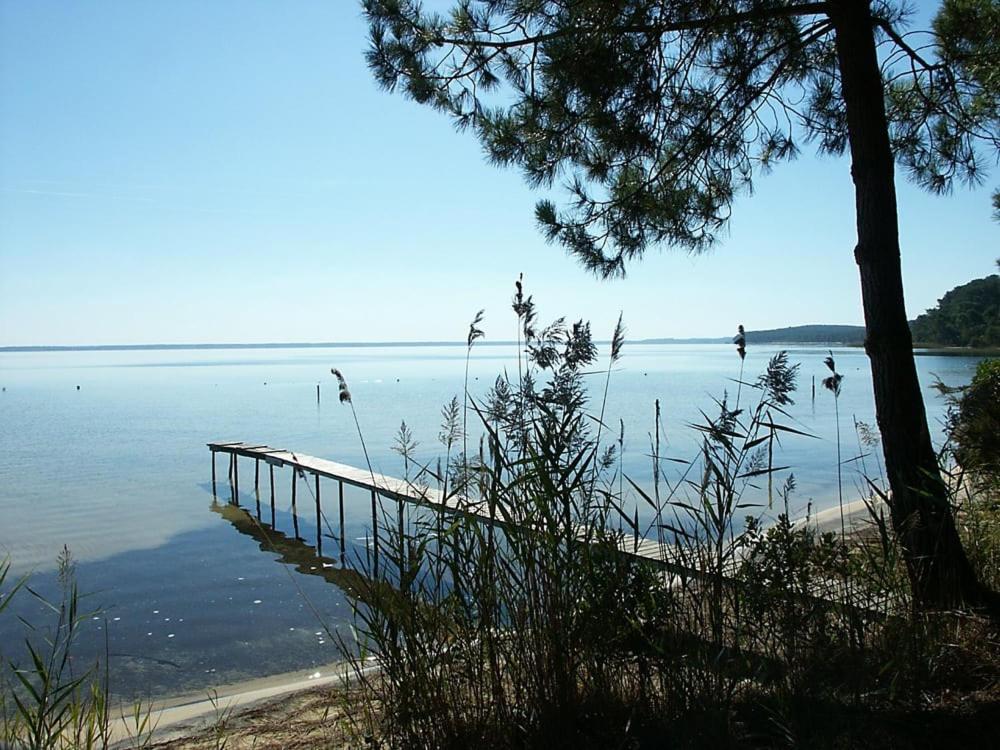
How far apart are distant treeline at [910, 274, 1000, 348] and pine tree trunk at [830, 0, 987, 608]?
23692mm

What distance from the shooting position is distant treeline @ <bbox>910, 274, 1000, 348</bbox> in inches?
1131

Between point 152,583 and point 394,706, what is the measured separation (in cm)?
835

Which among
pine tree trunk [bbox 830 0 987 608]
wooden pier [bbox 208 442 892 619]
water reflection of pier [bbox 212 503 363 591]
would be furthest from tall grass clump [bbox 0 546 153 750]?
pine tree trunk [bbox 830 0 987 608]

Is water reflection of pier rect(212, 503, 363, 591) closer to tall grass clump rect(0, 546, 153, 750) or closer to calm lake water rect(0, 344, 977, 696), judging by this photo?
calm lake water rect(0, 344, 977, 696)

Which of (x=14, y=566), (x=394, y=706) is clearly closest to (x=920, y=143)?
(x=394, y=706)

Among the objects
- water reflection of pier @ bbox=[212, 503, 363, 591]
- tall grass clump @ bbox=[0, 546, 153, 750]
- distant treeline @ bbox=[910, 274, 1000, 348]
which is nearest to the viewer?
tall grass clump @ bbox=[0, 546, 153, 750]

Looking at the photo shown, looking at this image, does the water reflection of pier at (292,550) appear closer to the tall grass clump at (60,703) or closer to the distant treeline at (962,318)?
the tall grass clump at (60,703)

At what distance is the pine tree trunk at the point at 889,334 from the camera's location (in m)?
3.56

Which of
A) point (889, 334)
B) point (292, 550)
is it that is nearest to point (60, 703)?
point (889, 334)

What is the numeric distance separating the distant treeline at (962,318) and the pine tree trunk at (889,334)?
23.7 metres

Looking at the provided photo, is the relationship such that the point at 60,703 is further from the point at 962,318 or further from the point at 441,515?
the point at 962,318

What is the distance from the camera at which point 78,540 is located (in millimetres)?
12070

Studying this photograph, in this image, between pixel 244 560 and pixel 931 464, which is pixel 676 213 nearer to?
pixel 931 464

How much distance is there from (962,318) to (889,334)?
37224 millimetres
